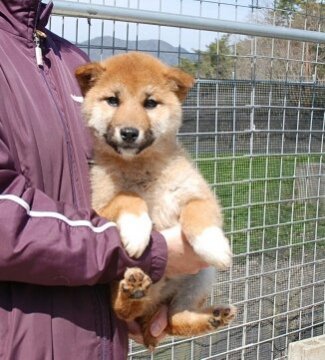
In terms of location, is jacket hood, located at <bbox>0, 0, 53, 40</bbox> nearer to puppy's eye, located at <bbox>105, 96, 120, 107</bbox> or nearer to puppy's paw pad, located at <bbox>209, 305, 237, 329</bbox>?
puppy's eye, located at <bbox>105, 96, 120, 107</bbox>

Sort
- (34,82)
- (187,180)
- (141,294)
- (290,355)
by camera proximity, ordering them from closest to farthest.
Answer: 1. (34,82)
2. (141,294)
3. (187,180)
4. (290,355)

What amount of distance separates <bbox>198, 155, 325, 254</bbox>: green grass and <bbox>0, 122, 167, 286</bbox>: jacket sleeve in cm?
217

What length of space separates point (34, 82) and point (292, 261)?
10.6 feet

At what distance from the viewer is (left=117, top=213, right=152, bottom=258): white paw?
192cm

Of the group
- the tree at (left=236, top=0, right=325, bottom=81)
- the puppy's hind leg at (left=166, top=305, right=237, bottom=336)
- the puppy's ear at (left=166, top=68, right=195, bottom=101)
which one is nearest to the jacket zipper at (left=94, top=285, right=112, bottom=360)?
the puppy's hind leg at (left=166, top=305, right=237, bottom=336)

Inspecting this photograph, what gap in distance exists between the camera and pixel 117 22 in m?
3.46

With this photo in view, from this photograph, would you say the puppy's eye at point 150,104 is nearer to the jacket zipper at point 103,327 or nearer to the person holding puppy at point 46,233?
the person holding puppy at point 46,233

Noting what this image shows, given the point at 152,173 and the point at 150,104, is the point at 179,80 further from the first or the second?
the point at 152,173

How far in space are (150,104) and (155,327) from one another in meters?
0.91

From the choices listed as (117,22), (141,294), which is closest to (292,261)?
(117,22)

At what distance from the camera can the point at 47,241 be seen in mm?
1691

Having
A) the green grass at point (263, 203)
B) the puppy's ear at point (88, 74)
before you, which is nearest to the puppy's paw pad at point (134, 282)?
the puppy's ear at point (88, 74)

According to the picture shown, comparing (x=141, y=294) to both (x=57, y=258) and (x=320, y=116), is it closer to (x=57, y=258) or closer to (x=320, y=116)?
(x=57, y=258)

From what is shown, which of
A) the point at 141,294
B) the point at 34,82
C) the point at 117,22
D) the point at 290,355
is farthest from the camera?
the point at 290,355
